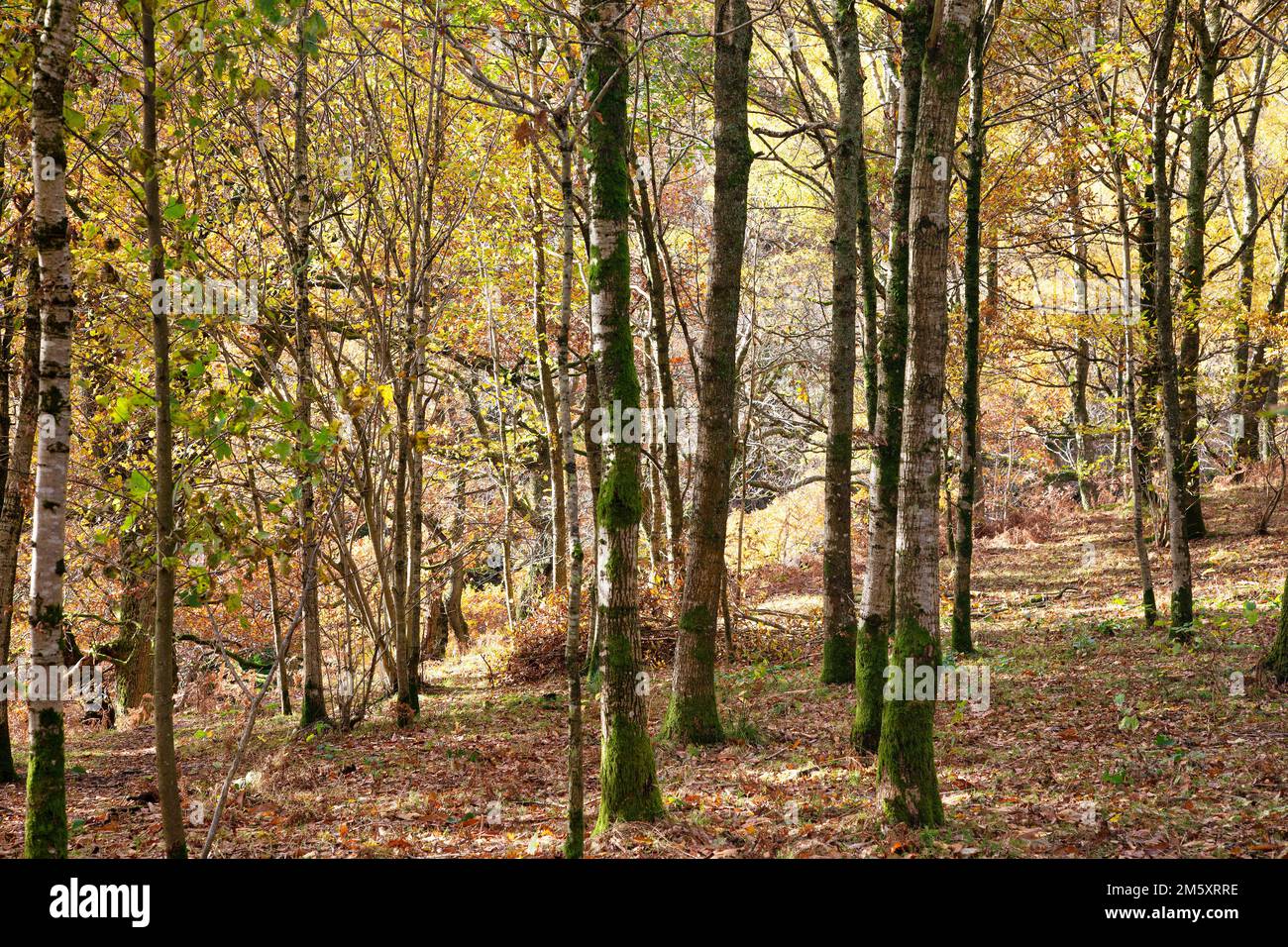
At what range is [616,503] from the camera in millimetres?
5652

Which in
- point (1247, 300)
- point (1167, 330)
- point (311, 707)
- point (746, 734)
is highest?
point (1247, 300)

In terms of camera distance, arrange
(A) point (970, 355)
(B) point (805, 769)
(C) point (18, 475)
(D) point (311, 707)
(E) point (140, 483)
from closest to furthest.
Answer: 1. (E) point (140, 483)
2. (C) point (18, 475)
3. (B) point (805, 769)
4. (D) point (311, 707)
5. (A) point (970, 355)

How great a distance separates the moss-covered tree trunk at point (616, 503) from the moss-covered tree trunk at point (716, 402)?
7.76 ft

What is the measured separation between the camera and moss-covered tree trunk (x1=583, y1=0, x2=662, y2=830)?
5664 mm

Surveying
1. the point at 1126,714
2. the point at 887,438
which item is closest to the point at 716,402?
the point at 887,438

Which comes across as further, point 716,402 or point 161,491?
point 716,402

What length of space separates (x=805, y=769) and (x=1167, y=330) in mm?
6713

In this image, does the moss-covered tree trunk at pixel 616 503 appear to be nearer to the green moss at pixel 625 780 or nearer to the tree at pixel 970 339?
the green moss at pixel 625 780

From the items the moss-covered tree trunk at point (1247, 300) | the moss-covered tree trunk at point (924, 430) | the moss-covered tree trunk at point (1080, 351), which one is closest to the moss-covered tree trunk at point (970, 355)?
the moss-covered tree trunk at point (1080, 351)

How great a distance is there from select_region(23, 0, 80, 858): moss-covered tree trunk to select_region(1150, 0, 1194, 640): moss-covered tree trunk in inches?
400

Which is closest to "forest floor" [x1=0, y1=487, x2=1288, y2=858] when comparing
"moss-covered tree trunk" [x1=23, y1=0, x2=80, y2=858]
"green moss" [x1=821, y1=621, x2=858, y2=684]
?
"green moss" [x1=821, y1=621, x2=858, y2=684]

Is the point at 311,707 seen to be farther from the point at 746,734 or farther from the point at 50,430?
the point at 50,430

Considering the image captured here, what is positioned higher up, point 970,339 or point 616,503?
point 970,339
